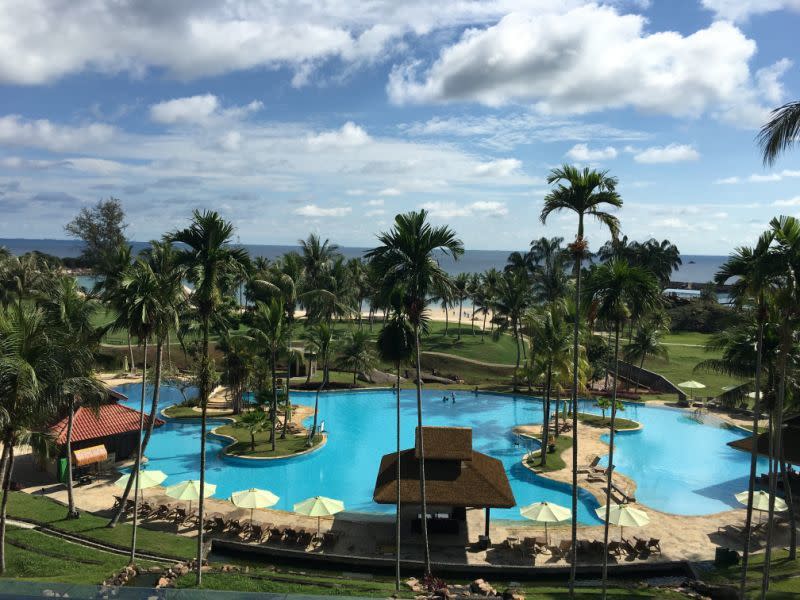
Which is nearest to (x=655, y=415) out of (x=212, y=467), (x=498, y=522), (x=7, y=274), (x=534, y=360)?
(x=534, y=360)

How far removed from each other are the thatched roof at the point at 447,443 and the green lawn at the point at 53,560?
12.0 metres

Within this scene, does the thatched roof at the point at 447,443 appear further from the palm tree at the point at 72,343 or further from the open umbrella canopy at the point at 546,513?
the palm tree at the point at 72,343

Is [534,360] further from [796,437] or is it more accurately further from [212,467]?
[212,467]

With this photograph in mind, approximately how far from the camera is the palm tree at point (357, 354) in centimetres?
4928

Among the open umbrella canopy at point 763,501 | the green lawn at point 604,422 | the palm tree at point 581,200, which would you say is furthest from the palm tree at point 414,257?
the green lawn at point 604,422

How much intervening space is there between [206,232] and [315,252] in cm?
3489

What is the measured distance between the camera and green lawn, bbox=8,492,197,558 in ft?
72.2

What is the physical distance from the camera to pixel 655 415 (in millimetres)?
46156

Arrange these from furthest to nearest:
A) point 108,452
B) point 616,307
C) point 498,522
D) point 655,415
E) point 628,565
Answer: point 655,415 → point 108,452 → point 498,522 → point 628,565 → point 616,307

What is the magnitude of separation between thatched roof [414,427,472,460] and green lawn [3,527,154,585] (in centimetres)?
1205

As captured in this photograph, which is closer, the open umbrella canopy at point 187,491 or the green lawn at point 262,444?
the open umbrella canopy at point 187,491

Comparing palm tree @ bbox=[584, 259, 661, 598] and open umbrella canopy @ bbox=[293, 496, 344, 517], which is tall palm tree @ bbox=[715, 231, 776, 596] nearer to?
palm tree @ bbox=[584, 259, 661, 598]

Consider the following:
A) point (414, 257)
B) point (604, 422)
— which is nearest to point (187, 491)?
point (414, 257)

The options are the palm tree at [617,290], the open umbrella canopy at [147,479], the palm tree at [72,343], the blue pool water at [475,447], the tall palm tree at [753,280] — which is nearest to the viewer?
the tall palm tree at [753,280]
